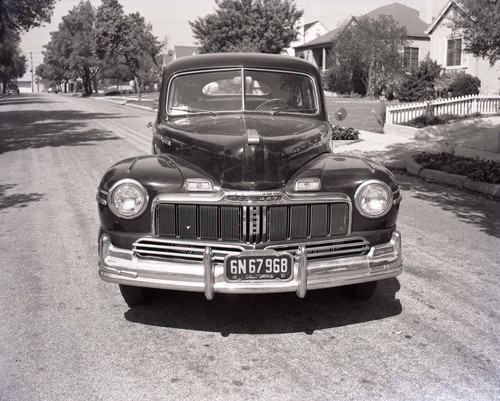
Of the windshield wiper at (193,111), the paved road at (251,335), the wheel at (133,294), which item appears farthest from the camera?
the windshield wiper at (193,111)

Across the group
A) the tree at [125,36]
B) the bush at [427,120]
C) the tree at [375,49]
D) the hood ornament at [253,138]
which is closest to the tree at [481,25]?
the bush at [427,120]

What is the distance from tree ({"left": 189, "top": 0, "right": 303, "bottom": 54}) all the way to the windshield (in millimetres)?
32608

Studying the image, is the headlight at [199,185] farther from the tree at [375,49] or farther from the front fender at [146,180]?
the tree at [375,49]

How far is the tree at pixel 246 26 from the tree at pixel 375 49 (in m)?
6.36

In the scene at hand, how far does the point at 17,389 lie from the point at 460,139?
1313 centimetres

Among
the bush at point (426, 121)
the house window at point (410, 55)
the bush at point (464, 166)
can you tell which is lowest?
the bush at point (464, 166)

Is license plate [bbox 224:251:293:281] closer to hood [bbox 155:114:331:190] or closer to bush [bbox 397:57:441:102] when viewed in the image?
hood [bbox 155:114:331:190]

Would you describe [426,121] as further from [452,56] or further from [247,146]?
[452,56]

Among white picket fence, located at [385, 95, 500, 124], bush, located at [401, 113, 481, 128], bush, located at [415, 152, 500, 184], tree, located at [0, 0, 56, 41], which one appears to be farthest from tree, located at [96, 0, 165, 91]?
bush, located at [415, 152, 500, 184]

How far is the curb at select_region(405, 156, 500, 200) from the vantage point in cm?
817

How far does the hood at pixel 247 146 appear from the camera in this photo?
11.8 feet

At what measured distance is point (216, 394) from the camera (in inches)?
116

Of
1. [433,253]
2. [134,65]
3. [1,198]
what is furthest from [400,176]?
[134,65]

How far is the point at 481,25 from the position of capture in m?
9.27
